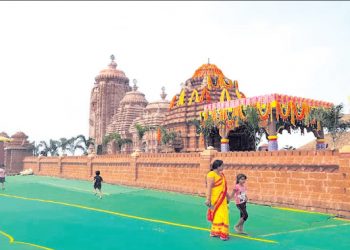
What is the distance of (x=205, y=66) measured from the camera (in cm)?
3769

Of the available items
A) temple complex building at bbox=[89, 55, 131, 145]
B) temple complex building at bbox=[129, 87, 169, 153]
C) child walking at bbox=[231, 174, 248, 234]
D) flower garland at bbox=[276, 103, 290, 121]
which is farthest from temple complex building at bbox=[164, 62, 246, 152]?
temple complex building at bbox=[89, 55, 131, 145]

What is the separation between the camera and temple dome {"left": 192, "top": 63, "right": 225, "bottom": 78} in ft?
120

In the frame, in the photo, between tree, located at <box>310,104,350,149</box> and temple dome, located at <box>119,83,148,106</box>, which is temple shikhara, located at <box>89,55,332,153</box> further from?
tree, located at <box>310,104,350,149</box>

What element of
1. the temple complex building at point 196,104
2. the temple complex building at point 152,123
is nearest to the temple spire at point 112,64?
the temple complex building at point 152,123

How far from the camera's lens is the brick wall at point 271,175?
35.8ft

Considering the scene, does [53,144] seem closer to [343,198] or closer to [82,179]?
[82,179]

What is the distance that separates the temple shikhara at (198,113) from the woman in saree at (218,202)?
15391 mm

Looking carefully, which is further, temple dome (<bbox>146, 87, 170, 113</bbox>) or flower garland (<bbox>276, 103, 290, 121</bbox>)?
temple dome (<bbox>146, 87, 170, 113</bbox>)

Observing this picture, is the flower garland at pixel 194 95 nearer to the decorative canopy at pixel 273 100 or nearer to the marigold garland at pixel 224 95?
the marigold garland at pixel 224 95

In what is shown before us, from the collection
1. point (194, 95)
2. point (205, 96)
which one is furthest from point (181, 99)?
point (205, 96)

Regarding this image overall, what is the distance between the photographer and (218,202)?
22.7 feet

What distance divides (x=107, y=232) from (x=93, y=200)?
22.3 feet

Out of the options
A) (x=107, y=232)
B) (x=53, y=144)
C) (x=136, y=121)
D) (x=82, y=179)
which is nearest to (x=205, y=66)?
(x=136, y=121)

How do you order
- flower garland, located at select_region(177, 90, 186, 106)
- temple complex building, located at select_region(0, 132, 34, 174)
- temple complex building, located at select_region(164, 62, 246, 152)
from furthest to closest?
temple complex building, located at select_region(0, 132, 34, 174) < flower garland, located at select_region(177, 90, 186, 106) < temple complex building, located at select_region(164, 62, 246, 152)
